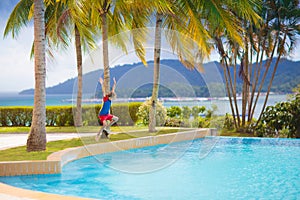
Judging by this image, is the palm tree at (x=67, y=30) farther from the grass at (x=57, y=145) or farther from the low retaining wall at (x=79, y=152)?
the low retaining wall at (x=79, y=152)

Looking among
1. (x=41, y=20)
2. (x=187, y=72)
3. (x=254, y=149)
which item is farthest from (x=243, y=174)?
(x=41, y=20)

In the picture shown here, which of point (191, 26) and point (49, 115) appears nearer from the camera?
point (191, 26)

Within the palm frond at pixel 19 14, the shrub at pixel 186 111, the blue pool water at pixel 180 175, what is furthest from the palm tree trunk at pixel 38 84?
the palm frond at pixel 19 14

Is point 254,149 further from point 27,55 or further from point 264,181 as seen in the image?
point 27,55

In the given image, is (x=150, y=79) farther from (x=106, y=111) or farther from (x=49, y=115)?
(x=49, y=115)

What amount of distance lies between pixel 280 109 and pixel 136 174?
26.6 ft

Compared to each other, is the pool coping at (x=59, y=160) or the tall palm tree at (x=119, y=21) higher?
the tall palm tree at (x=119, y=21)

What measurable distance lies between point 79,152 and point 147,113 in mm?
6170

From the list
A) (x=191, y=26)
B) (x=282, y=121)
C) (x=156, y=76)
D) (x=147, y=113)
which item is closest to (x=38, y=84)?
(x=191, y=26)

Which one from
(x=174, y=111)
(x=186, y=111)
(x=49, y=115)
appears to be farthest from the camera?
(x=49, y=115)

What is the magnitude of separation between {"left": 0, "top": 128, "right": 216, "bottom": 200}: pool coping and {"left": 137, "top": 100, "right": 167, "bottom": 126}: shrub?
1956 millimetres

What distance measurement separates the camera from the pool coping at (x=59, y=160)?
18.9 feet

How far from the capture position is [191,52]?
31.7ft

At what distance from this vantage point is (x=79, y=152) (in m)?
10.1
